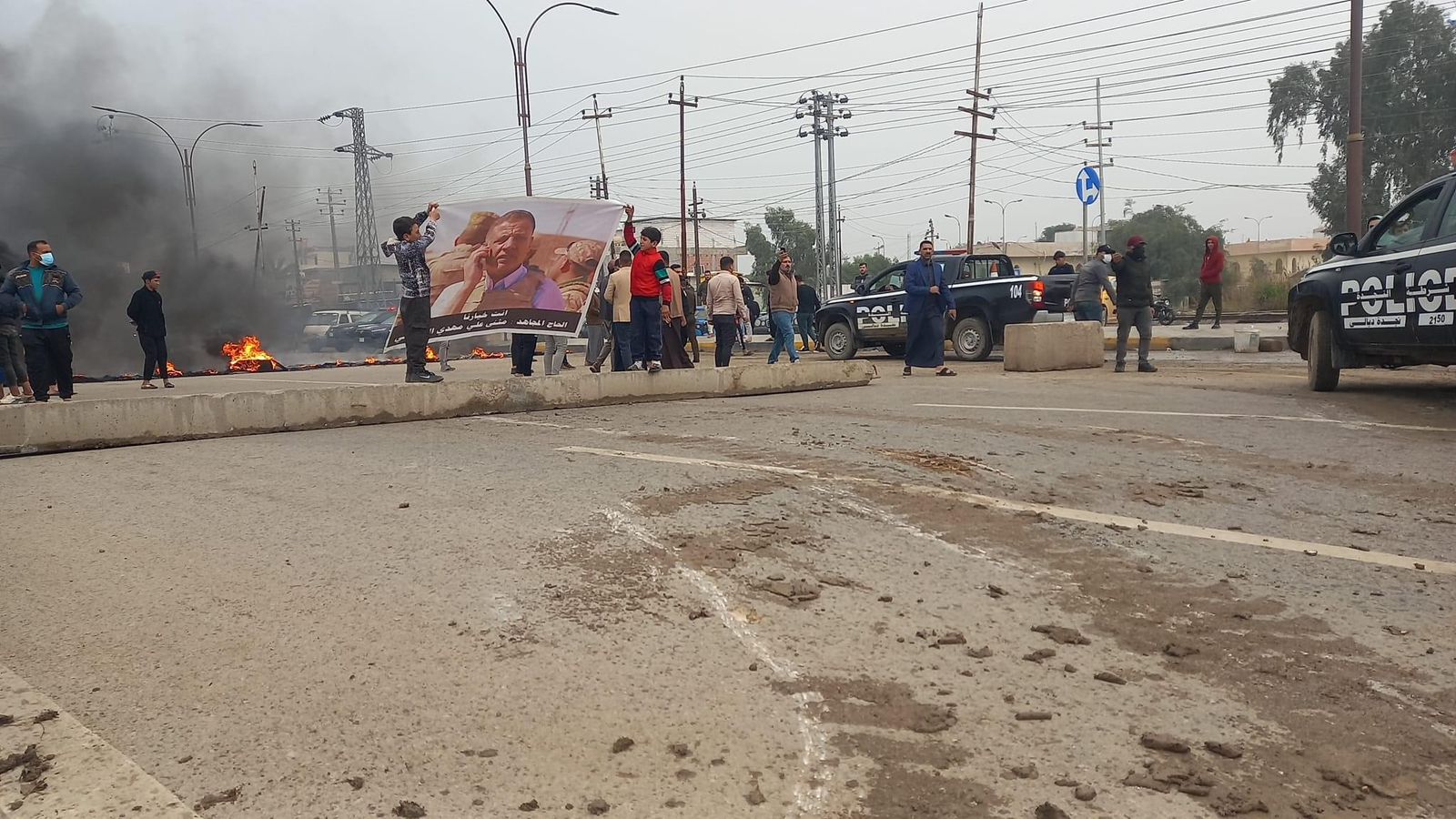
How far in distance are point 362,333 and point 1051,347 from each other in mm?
25231

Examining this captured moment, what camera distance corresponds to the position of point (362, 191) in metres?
49.6

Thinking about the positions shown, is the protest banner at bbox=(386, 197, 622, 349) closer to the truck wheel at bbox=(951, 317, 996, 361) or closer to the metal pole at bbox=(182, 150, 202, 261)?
the truck wheel at bbox=(951, 317, 996, 361)

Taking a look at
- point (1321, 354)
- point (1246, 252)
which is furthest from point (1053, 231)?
point (1321, 354)

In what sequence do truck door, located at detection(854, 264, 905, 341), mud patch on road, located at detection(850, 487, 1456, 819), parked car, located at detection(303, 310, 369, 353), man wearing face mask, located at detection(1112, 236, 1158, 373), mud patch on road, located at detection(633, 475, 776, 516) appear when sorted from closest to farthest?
mud patch on road, located at detection(850, 487, 1456, 819) → mud patch on road, located at detection(633, 475, 776, 516) → man wearing face mask, located at detection(1112, 236, 1158, 373) → truck door, located at detection(854, 264, 905, 341) → parked car, located at detection(303, 310, 369, 353)

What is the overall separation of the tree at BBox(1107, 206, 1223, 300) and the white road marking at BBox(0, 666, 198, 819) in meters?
65.9

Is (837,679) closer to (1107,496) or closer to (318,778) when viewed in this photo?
(318,778)

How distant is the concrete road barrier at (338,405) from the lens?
25.3ft

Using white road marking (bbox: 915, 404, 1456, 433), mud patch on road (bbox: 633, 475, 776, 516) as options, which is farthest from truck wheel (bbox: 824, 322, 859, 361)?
mud patch on road (bbox: 633, 475, 776, 516)

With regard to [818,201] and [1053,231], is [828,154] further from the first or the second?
[1053,231]

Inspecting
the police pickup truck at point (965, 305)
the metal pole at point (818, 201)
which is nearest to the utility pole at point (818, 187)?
the metal pole at point (818, 201)

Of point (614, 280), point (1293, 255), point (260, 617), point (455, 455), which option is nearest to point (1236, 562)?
point (260, 617)

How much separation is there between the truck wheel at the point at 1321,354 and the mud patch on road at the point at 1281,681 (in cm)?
656

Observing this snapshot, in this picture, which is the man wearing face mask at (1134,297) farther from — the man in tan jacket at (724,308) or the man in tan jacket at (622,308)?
the man in tan jacket at (622,308)

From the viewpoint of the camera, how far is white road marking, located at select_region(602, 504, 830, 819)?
2.50 meters
